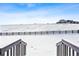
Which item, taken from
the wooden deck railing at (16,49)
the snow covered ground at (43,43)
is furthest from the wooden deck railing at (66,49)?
the wooden deck railing at (16,49)

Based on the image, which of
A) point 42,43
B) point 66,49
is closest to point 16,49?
point 42,43

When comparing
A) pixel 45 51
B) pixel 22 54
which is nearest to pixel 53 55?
pixel 45 51

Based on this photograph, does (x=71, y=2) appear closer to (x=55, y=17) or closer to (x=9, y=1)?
(x=55, y=17)

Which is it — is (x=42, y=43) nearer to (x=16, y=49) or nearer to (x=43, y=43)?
(x=43, y=43)

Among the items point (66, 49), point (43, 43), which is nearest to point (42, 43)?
point (43, 43)

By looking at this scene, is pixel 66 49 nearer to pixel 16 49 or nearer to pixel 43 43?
pixel 43 43

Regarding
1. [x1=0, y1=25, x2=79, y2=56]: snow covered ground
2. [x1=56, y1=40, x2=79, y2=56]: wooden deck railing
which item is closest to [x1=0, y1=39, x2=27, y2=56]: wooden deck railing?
[x1=0, y1=25, x2=79, y2=56]: snow covered ground
